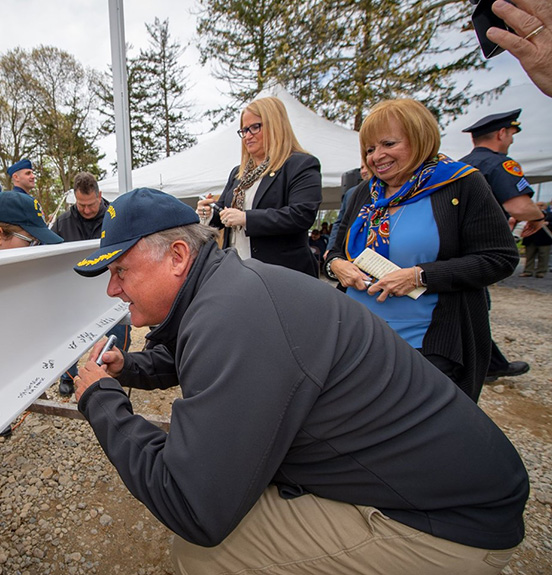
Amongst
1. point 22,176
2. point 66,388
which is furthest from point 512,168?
point 22,176

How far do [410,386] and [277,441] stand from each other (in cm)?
36

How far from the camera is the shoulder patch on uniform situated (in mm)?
2418

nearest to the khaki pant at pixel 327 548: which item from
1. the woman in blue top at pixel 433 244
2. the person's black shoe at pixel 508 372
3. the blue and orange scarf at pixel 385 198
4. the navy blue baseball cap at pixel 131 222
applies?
the woman in blue top at pixel 433 244

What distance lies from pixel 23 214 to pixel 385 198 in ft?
5.72

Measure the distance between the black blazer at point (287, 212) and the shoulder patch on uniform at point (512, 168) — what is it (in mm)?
1279

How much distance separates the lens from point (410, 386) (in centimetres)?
90

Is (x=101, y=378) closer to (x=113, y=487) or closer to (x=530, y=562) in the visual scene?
(x=113, y=487)

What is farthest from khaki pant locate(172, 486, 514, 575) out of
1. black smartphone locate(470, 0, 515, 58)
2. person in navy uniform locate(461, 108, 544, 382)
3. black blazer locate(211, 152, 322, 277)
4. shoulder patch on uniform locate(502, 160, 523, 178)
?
shoulder patch on uniform locate(502, 160, 523, 178)

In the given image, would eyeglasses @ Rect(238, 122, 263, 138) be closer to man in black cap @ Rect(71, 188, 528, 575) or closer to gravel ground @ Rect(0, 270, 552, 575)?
man in black cap @ Rect(71, 188, 528, 575)

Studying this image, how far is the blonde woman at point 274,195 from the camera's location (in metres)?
2.16

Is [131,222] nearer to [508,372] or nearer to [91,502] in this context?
[91,502]

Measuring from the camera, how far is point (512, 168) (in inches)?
96.0

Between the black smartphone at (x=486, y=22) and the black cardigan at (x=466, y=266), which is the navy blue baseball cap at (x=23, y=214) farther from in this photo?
the black smartphone at (x=486, y=22)

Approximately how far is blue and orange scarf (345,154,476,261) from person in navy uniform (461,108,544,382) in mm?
1136
